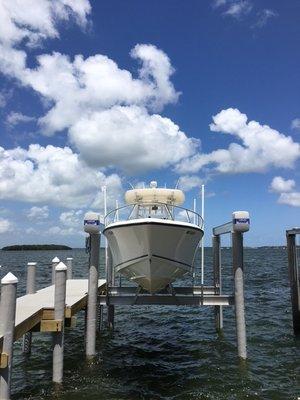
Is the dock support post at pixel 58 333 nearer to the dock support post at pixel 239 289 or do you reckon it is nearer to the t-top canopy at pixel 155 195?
the dock support post at pixel 239 289

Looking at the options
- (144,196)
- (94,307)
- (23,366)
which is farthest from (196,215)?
(23,366)

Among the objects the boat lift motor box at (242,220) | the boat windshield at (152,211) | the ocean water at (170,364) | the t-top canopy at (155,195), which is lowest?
the ocean water at (170,364)

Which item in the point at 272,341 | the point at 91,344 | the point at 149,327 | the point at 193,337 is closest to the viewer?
the point at 91,344

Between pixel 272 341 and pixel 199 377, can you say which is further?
pixel 272 341

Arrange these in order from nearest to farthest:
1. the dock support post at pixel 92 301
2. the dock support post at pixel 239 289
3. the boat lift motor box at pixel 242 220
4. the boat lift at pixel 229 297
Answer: the boat lift motor box at pixel 242 220, the boat lift at pixel 229 297, the dock support post at pixel 239 289, the dock support post at pixel 92 301

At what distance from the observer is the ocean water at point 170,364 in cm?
995

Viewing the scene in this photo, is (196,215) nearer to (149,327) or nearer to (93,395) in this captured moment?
(93,395)

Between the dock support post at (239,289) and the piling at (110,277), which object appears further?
the piling at (110,277)

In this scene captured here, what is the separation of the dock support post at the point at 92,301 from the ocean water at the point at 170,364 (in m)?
0.50

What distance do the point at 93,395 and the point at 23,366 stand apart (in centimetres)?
321

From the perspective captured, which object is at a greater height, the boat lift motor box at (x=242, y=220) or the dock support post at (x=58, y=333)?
the boat lift motor box at (x=242, y=220)

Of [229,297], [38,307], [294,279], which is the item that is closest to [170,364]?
[229,297]

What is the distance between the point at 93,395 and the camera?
9633 millimetres

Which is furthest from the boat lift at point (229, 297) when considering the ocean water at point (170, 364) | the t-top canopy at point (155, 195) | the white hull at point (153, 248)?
the t-top canopy at point (155, 195)
